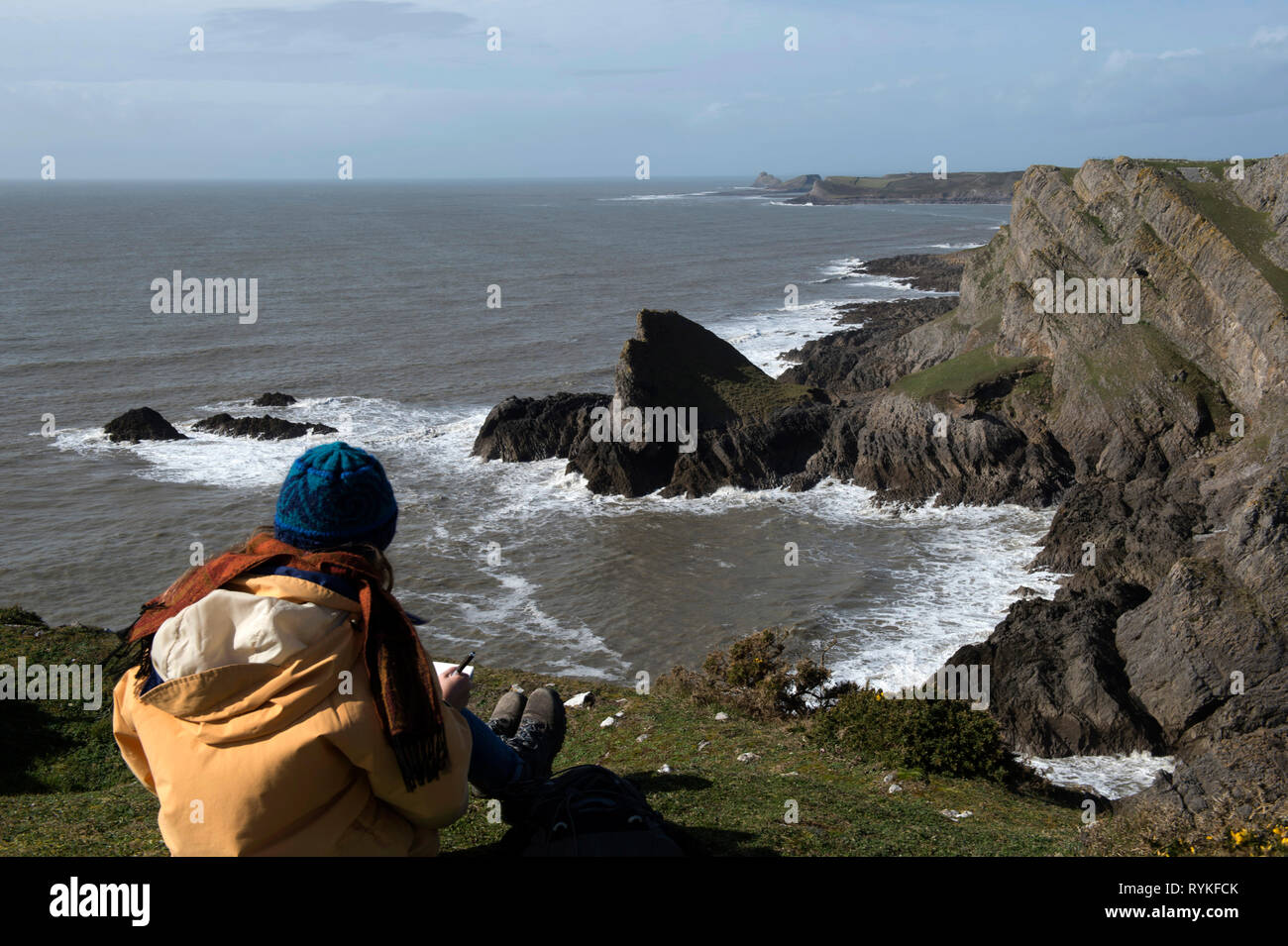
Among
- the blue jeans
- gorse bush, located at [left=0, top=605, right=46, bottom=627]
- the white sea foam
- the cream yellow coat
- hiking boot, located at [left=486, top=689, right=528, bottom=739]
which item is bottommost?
the white sea foam

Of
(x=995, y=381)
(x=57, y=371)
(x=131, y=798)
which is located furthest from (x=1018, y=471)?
(x=57, y=371)

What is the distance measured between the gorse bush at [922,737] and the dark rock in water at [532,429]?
29435 millimetres

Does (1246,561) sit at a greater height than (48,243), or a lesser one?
lesser

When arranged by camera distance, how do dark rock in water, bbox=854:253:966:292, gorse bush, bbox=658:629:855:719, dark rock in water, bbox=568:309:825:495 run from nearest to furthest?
1. gorse bush, bbox=658:629:855:719
2. dark rock in water, bbox=568:309:825:495
3. dark rock in water, bbox=854:253:966:292

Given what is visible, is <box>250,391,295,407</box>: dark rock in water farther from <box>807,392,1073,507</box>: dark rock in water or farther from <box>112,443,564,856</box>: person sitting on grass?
<box>112,443,564,856</box>: person sitting on grass

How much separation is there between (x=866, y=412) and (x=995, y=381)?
526 centimetres

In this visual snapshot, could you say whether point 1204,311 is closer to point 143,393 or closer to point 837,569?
point 837,569

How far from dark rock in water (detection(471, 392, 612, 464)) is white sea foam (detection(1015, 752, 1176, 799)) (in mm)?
26999

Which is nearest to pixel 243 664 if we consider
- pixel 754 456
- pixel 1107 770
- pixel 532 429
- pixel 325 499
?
pixel 325 499

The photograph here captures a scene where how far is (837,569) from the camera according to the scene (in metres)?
29.1

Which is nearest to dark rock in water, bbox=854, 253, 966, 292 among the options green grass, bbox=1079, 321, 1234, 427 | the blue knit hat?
green grass, bbox=1079, 321, 1234, 427

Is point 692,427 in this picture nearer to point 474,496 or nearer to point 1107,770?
point 474,496

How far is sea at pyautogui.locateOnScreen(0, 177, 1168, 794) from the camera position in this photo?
1005 inches

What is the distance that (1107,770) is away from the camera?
1658 centimetres
